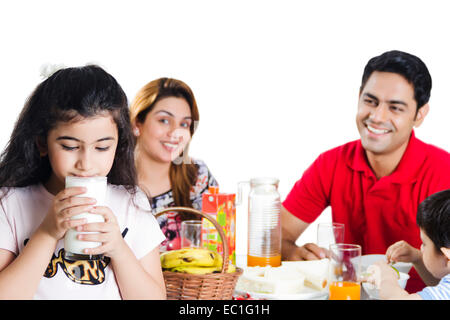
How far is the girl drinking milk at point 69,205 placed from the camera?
1155 millimetres

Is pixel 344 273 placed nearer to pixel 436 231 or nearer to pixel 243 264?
pixel 436 231

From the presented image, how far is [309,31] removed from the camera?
3762 mm

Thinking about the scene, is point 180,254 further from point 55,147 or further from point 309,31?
point 309,31

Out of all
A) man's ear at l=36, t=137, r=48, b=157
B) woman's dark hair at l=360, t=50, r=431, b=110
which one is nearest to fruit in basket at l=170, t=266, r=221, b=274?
man's ear at l=36, t=137, r=48, b=157

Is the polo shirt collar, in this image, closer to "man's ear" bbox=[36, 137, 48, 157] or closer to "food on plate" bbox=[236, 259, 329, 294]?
"food on plate" bbox=[236, 259, 329, 294]

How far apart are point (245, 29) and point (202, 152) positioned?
37.3 inches

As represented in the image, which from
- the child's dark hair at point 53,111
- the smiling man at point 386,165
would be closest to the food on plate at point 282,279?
the child's dark hair at point 53,111

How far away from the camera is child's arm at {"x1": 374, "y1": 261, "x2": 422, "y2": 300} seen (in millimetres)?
1397

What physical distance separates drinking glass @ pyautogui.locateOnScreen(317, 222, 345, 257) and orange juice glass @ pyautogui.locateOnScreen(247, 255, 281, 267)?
0.54ft

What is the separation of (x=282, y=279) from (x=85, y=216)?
623 millimetres

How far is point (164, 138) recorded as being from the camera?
242cm

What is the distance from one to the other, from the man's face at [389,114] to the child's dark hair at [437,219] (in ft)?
2.48

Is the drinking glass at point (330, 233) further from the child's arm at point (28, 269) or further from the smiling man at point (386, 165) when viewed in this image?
the child's arm at point (28, 269)

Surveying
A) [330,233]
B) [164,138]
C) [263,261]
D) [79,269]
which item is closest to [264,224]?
[263,261]
